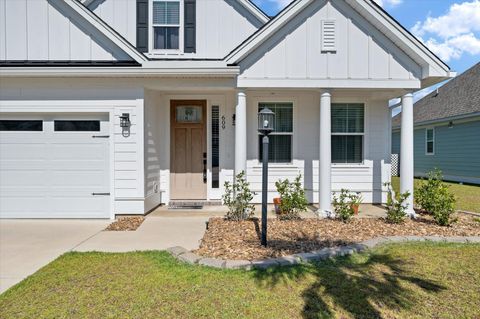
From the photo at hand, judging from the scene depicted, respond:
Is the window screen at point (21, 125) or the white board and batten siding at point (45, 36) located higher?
the white board and batten siding at point (45, 36)

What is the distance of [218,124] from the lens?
9062mm

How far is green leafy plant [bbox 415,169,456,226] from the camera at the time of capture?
6477mm

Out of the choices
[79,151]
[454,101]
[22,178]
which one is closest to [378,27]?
[79,151]

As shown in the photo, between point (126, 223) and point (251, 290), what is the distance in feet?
14.4

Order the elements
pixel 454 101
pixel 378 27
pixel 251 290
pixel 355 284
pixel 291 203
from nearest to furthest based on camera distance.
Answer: pixel 251 290, pixel 355 284, pixel 291 203, pixel 378 27, pixel 454 101

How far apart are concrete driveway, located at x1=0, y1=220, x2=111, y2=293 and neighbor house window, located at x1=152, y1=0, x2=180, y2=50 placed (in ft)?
16.9

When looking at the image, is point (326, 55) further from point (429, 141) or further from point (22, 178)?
point (429, 141)

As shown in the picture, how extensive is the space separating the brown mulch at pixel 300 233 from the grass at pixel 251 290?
25.8 inches

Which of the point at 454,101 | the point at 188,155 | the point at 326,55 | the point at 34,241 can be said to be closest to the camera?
the point at 34,241

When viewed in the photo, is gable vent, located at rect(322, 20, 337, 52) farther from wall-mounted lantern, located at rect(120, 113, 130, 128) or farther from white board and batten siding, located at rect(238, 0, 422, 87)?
wall-mounted lantern, located at rect(120, 113, 130, 128)

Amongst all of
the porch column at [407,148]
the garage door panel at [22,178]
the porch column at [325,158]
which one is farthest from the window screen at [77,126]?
the porch column at [407,148]

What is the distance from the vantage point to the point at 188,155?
29.9 feet

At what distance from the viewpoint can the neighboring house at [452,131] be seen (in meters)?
14.8

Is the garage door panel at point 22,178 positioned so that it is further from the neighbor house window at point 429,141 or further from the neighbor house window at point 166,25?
the neighbor house window at point 429,141
